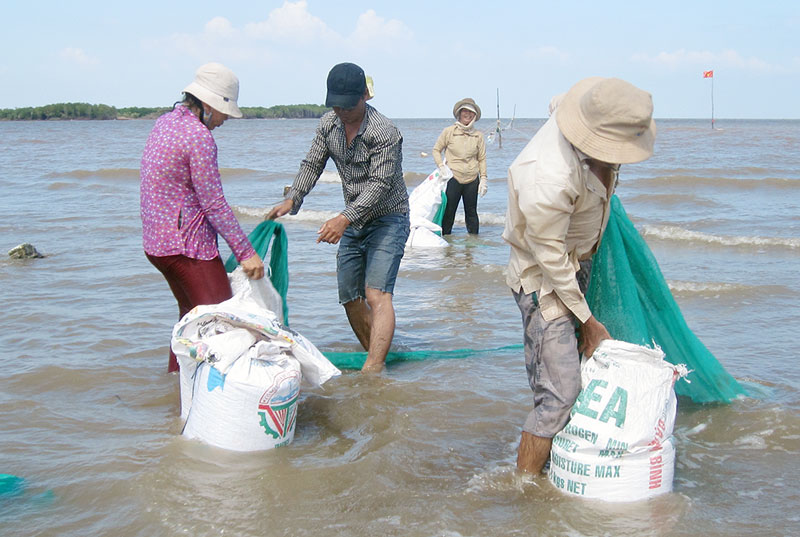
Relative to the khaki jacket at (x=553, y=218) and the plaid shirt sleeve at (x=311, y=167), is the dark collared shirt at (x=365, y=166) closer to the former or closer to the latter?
the plaid shirt sleeve at (x=311, y=167)

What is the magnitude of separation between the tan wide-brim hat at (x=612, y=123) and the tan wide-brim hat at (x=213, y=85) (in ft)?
5.75

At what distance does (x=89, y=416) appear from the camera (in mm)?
4047

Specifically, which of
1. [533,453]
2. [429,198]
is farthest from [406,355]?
[429,198]

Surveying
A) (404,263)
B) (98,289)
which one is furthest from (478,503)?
(404,263)

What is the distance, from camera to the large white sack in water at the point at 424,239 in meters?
9.38

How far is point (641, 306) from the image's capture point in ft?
11.7

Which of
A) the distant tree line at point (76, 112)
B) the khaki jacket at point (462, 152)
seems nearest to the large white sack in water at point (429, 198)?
the khaki jacket at point (462, 152)

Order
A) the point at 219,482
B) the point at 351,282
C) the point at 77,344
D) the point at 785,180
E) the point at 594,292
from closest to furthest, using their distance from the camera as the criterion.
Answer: the point at 219,482, the point at 594,292, the point at 351,282, the point at 77,344, the point at 785,180

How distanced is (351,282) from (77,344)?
2.09 meters

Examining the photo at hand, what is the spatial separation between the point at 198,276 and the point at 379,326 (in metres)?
1.16

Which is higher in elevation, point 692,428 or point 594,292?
point 594,292

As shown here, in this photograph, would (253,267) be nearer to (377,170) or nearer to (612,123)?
(377,170)

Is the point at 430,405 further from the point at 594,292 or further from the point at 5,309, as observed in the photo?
the point at 5,309

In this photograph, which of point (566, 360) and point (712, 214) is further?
point (712, 214)
